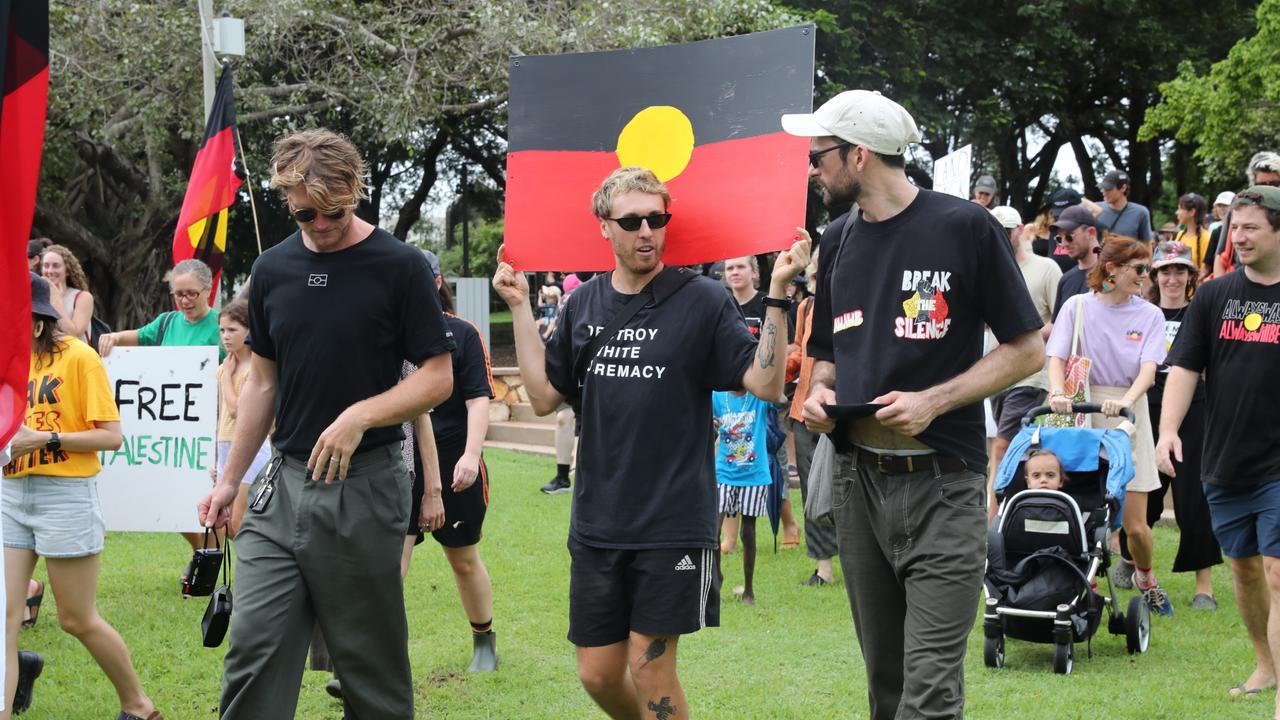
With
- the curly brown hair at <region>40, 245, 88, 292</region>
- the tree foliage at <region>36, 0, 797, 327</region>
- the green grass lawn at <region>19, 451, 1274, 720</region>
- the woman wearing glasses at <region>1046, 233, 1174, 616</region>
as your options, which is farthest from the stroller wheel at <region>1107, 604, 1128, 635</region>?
the tree foliage at <region>36, 0, 797, 327</region>

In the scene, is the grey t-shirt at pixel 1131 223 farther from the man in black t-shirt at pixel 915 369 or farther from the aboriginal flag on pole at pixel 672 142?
the man in black t-shirt at pixel 915 369

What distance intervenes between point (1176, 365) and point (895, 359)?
8.97 ft

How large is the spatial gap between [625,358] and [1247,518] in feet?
10.2

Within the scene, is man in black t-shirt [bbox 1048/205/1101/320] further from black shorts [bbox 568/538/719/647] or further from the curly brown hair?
the curly brown hair

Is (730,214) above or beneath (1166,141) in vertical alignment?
beneath

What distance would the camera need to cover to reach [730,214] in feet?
15.4

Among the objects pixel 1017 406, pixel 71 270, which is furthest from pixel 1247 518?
pixel 71 270

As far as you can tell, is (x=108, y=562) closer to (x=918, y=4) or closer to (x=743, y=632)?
(x=743, y=632)

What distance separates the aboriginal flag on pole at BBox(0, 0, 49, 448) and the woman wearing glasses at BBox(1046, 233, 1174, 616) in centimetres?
624

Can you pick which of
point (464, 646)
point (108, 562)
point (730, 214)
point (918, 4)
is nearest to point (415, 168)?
point (918, 4)

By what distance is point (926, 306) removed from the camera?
396 cm

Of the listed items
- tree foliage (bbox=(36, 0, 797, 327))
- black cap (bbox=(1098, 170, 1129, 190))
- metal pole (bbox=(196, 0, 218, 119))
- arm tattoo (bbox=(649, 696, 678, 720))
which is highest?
tree foliage (bbox=(36, 0, 797, 327))

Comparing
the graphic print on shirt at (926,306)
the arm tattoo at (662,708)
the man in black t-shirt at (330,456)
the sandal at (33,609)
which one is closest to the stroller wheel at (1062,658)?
the arm tattoo at (662,708)

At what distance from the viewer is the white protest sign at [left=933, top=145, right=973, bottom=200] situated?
910cm
